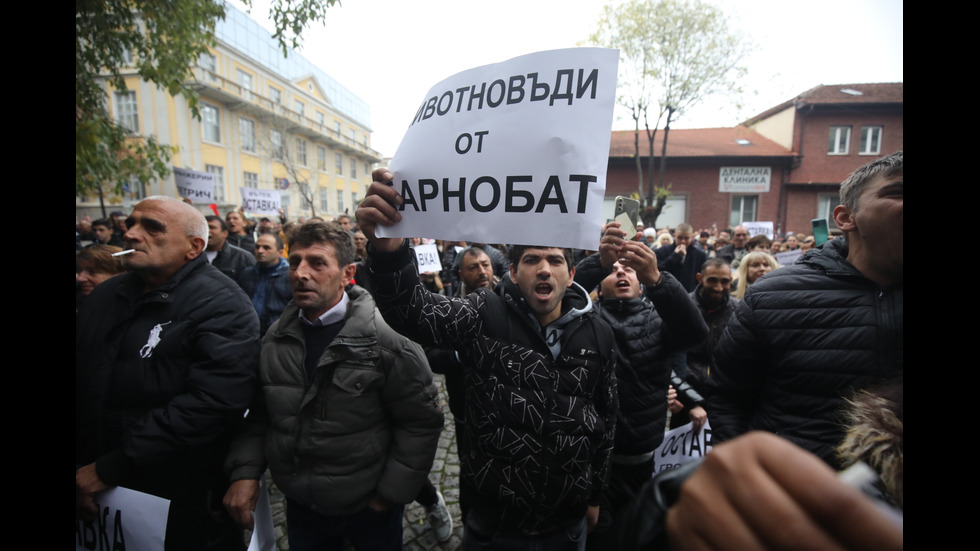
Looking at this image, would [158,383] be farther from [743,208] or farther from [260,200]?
[743,208]

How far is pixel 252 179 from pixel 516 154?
33303 millimetres

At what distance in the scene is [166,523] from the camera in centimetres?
166

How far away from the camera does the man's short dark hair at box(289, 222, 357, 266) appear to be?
2.14m

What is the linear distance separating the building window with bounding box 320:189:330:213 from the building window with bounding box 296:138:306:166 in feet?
9.85

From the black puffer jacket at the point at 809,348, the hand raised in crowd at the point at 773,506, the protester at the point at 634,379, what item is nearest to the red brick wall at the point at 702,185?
the protester at the point at 634,379

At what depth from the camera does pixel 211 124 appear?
87.1ft

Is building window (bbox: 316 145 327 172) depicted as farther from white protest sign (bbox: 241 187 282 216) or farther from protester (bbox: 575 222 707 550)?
protester (bbox: 575 222 707 550)

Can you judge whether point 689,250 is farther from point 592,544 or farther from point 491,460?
point 491,460

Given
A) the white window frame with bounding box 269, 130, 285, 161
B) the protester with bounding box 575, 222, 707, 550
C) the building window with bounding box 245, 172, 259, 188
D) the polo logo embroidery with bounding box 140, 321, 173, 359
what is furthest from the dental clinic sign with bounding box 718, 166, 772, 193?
the building window with bounding box 245, 172, 259, 188

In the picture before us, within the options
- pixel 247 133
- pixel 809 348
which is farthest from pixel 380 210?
pixel 247 133

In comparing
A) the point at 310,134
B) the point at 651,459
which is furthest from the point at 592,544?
the point at 310,134

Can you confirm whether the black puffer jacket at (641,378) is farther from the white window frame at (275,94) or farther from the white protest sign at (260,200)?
the white window frame at (275,94)

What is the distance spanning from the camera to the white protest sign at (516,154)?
1317 mm
